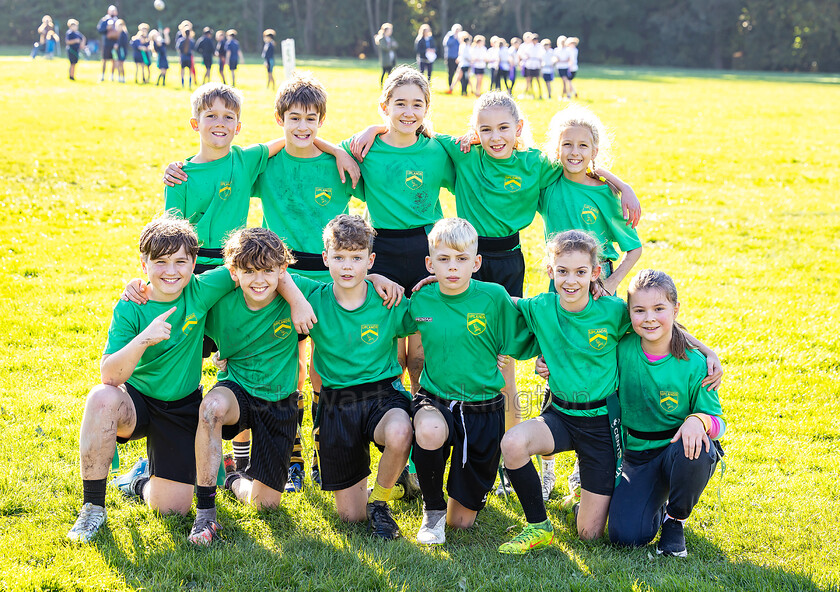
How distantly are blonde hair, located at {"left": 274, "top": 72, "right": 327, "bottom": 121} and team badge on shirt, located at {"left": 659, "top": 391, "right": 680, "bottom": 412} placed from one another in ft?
8.09

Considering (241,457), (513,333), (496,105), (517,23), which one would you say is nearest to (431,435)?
(513,333)

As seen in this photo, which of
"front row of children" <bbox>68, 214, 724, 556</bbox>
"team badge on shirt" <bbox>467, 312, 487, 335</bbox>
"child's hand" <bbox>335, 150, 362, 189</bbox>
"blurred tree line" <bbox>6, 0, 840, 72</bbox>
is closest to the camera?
"front row of children" <bbox>68, 214, 724, 556</bbox>

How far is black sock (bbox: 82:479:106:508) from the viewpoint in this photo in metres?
3.75

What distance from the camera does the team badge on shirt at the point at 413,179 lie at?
15.3 feet

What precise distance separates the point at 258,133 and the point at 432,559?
13.5 metres

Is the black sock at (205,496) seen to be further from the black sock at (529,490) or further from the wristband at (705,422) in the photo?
the wristband at (705,422)

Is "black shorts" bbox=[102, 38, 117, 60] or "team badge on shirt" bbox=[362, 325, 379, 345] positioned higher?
"black shorts" bbox=[102, 38, 117, 60]

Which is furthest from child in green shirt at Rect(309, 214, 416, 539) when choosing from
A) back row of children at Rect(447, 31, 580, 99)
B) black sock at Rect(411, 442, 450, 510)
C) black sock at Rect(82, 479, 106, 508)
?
back row of children at Rect(447, 31, 580, 99)

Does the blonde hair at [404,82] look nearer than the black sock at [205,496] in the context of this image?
No

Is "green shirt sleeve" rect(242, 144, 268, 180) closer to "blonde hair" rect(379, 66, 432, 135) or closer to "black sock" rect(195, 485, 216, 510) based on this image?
"blonde hair" rect(379, 66, 432, 135)

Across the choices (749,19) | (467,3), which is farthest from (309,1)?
(749,19)

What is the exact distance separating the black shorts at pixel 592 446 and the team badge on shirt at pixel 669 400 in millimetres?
280

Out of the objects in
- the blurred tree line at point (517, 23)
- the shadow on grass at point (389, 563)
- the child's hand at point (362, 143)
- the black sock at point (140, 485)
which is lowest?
the shadow on grass at point (389, 563)

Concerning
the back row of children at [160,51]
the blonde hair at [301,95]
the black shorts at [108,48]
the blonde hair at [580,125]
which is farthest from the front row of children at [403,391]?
the black shorts at [108,48]
